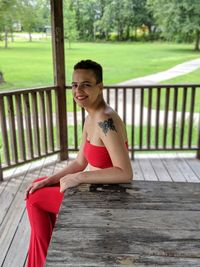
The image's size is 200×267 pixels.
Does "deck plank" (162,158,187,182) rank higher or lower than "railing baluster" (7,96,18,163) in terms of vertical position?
lower

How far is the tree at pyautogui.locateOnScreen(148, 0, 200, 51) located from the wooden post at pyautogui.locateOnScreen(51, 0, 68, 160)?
1486mm

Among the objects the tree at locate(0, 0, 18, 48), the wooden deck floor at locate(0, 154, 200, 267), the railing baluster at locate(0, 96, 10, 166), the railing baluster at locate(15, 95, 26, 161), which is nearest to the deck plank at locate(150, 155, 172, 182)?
the wooden deck floor at locate(0, 154, 200, 267)

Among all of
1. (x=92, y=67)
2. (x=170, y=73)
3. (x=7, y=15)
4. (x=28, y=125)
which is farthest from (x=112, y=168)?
(x=170, y=73)

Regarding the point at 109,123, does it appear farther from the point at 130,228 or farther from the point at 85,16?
the point at 85,16

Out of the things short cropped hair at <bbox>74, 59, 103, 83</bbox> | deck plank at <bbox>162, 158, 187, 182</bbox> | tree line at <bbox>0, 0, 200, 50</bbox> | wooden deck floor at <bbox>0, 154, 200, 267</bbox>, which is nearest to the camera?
short cropped hair at <bbox>74, 59, 103, 83</bbox>

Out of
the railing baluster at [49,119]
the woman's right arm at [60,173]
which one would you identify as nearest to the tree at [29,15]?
the railing baluster at [49,119]

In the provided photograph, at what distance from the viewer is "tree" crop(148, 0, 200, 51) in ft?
13.8

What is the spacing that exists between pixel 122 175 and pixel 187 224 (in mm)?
379

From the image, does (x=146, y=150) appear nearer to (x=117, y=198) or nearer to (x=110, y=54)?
(x=110, y=54)

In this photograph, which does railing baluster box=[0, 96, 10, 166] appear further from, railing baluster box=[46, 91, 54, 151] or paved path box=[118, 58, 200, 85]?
paved path box=[118, 58, 200, 85]

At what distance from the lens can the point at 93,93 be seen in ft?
5.09

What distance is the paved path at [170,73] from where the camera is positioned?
500 centimetres

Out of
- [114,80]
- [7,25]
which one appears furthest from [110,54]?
[7,25]

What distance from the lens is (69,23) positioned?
4.07 metres
